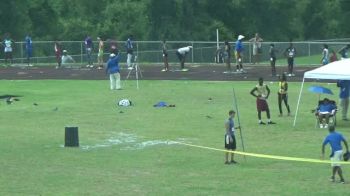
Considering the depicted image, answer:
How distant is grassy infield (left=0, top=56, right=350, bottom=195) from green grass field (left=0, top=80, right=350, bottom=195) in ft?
0.09

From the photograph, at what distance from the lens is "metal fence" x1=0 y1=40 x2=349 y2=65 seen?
5931 centimetres

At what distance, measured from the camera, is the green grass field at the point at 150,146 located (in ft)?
62.4

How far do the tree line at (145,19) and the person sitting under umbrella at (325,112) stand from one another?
48.8m

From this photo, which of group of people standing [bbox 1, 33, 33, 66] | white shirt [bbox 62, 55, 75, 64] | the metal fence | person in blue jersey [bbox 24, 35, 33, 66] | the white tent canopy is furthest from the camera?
Answer: white shirt [bbox 62, 55, 75, 64]

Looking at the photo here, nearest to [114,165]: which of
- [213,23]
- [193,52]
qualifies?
[193,52]

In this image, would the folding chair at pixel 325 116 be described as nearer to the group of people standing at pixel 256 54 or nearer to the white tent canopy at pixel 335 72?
the white tent canopy at pixel 335 72

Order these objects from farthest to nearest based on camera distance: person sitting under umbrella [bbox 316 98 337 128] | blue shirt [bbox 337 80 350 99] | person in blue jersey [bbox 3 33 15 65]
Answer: person in blue jersey [bbox 3 33 15 65], blue shirt [bbox 337 80 350 99], person sitting under umbrella [bbox 316 98 337 128]

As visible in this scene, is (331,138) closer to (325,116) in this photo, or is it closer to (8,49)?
(325,116)

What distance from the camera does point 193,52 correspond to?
201 ft

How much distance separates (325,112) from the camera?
1161 inches

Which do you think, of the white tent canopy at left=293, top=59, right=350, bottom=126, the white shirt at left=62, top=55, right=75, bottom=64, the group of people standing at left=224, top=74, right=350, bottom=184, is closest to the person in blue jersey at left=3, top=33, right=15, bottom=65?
the white shirt at left=62, top=55, right=75, bottom=64

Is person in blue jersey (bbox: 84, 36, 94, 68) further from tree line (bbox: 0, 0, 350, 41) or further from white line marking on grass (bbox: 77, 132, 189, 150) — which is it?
white line marking on grass (bbox: 77, 132, 189, 150)

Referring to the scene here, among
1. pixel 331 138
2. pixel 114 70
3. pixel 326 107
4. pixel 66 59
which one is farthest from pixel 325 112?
pixel 66 59

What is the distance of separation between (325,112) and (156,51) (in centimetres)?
3386
